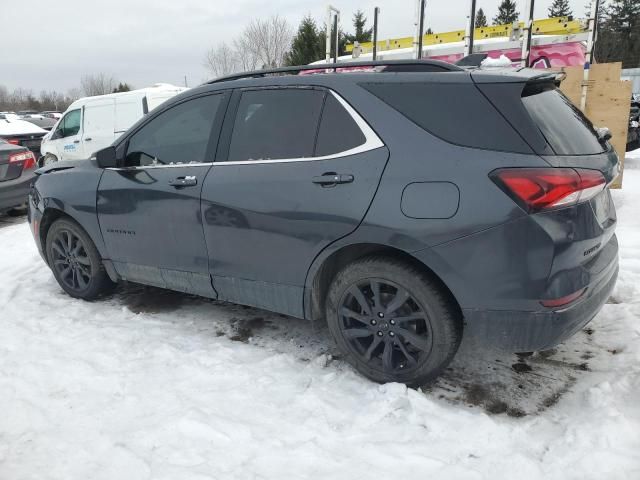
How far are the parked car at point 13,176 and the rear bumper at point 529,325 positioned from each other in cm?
756

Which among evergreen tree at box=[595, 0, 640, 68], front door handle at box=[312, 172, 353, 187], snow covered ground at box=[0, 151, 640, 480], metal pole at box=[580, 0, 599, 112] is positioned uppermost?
evergreen tree at box=[595, 0, 640, 68]

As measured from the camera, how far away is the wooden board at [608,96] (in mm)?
7367

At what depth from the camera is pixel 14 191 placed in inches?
304

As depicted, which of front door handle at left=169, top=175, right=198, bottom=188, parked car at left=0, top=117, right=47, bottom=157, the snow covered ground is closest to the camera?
the snow covered ground

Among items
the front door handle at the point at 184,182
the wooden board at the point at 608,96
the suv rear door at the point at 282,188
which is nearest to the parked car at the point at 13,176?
the front door handle at the point at 184,182

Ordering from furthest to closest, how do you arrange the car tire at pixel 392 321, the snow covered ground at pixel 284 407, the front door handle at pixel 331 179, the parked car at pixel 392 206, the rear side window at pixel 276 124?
the rear side window at pixel 276 124 < the front door handle at pixel 331 179 < the car tire at pixel 392 321 < the parked car at pixel 392 206 < the snow covered ground at pixel 284 407

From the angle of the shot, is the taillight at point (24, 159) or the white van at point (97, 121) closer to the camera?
the taillight at point (24, 159)

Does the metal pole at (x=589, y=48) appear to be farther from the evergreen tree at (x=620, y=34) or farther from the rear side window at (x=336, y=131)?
the evergreen tree at (x=620, y=34)

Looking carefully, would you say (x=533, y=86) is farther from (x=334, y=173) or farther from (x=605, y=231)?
(x=334, y=173)

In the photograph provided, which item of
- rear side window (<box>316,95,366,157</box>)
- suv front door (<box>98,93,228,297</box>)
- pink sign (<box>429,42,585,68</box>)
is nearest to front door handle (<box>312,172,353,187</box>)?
rear side window (<box>316,95,366,157</box>)

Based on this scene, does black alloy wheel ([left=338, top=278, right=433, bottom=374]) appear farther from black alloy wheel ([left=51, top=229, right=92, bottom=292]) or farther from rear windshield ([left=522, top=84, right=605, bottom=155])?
black alloy wheel ([left=51, top=229, right=92, bottom=292])

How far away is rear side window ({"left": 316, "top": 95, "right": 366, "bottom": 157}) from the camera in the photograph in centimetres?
275

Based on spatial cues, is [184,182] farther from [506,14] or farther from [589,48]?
[506,14]

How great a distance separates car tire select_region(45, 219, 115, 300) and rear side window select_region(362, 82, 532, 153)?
2.76m
